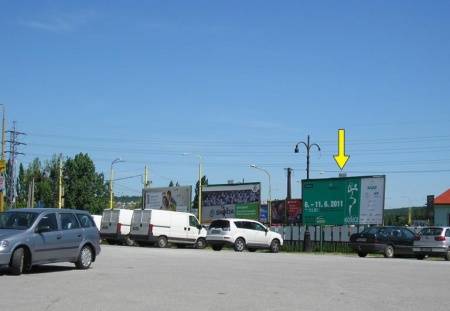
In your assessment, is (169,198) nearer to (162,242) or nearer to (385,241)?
(162,242)

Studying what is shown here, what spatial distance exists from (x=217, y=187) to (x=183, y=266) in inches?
1402

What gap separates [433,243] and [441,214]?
49.5 m

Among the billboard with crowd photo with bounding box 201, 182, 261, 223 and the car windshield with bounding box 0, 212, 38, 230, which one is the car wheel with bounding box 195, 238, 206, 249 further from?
the car windshield with bounding box 0, 212, 38, 230

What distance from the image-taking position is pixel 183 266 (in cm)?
2053

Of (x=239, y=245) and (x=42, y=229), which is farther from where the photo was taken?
(x=239, y=245)

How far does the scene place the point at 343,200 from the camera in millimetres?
41781

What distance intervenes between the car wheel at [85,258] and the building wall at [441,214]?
65581mm

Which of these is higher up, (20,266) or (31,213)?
(31,213)

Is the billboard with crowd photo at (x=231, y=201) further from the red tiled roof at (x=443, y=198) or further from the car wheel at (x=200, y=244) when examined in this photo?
the red tiled roof at (x=443, y=198)

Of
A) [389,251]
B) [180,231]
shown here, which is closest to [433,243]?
[389,251]

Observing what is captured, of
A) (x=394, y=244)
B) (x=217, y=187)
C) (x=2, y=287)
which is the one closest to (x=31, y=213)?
(x=2, y=287)

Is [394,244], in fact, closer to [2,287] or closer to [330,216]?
[330,216]

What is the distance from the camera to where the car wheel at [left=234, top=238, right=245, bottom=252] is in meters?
35.7

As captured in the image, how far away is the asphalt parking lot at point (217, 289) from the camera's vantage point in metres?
11.5
